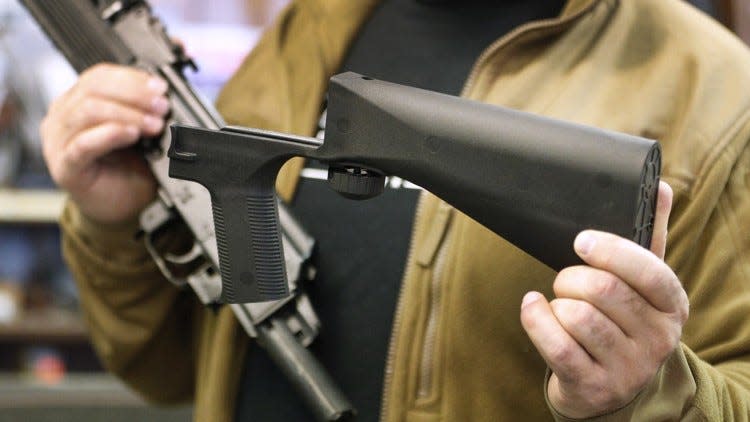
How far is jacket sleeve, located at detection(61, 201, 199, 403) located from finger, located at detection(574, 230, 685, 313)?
0.57m

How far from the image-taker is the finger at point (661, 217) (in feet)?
1.76

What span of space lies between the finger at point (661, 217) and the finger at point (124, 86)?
1.77ft

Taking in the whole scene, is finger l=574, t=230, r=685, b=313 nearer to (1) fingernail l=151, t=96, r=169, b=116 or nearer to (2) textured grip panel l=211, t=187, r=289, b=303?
(2) textured grip panel l=211, t=187, r=289, b=303

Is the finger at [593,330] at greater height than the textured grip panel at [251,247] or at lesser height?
lesser

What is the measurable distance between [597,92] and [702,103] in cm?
9

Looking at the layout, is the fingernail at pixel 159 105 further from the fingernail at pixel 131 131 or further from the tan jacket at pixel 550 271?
the tan jacket at pixel 550 271

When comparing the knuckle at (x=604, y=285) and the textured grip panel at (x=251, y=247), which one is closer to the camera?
the knuckle at (x=604, y=285)

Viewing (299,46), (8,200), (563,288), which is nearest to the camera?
(563,288)

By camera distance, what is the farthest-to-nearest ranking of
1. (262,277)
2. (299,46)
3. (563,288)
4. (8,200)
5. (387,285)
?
(8,200)
(299,46)
(387,285)
(262,277)
(563,288)

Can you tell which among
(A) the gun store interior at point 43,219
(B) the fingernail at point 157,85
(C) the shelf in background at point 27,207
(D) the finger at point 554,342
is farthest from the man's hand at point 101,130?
(C) the shelf in background at point 27,207

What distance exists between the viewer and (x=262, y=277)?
0.67m

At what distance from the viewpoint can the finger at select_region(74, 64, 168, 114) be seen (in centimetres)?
86

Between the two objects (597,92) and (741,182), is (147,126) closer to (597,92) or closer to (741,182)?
(597,92)

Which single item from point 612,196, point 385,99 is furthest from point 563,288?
point 385,99
